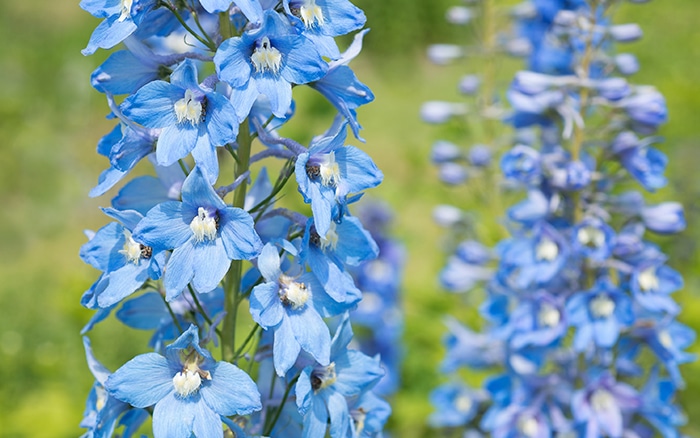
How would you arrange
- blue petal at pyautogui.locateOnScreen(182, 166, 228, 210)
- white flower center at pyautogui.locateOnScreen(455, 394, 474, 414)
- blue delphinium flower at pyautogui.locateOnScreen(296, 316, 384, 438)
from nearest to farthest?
blue petal at pyautogui.locateOnScreen(182, 166, 228, 210) < blue delphinium flower at pyautogui.locateOnScreen(296, 316, 384, 438) < white flower center at pyautogui.locateOnScreen(455, 394, 474, 414)

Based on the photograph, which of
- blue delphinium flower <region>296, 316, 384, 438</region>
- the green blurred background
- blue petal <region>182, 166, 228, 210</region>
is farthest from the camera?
the green blurred background

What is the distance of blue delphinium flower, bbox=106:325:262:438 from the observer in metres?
1.42

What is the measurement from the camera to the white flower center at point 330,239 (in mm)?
1560

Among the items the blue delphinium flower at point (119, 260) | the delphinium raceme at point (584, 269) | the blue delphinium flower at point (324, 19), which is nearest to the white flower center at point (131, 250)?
the blue delphinium flower at point (119, 260)

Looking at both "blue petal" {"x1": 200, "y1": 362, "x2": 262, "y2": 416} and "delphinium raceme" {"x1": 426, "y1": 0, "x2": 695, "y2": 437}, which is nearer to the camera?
"blue petal" {"x1": 200, "y1": 362, "x2": 262, "y2": 416}

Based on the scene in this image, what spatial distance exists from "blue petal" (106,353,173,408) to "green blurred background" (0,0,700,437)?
204 centimetres

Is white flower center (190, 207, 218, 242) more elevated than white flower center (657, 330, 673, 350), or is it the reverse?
white flower center (190, 207, 218, 242)

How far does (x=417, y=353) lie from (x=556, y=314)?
2.13 meters

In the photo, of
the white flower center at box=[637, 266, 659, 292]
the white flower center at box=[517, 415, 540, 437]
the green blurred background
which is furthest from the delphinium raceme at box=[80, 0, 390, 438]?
the green blurred background

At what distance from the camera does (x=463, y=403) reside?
10.2 ft

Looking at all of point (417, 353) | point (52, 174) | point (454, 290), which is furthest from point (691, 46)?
point (52, 174)

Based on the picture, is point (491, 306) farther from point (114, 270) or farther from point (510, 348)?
point (114, 270)

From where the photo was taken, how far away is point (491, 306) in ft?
8.87

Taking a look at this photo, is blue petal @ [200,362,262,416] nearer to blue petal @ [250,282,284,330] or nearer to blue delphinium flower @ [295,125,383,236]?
blue petal @ [250,282,284,330]
